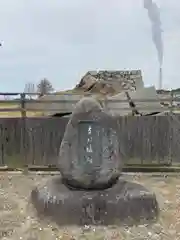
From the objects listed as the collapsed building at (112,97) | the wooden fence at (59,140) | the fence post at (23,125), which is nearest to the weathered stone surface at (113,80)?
the collapsed building at (112,97)

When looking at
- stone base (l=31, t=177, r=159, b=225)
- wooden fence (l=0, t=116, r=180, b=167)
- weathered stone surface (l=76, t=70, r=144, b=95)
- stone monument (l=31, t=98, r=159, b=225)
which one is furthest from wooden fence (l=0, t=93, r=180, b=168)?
weathered stone surface (l=76, t=70, r=144, b=95)

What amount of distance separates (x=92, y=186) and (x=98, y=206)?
11.6 inches

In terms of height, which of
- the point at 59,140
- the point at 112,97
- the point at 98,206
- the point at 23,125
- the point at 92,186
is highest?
the point at 112,97

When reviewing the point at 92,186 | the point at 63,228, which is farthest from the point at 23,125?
the point at 63,228

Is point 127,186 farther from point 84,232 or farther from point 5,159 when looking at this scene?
point 5,159

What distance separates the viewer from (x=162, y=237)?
171 inches

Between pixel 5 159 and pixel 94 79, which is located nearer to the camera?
pixel 5 159

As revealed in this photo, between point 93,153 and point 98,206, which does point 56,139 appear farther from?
point 98,206

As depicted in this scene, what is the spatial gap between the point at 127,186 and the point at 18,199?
166cm

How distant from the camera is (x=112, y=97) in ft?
28.6

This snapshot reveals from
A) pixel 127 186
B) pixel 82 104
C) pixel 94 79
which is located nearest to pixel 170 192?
pixel 127 186

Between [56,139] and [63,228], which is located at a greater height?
[56,139]

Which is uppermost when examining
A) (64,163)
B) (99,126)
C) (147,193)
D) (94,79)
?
(94,79)

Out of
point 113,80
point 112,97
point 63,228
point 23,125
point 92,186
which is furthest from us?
point 113,80
